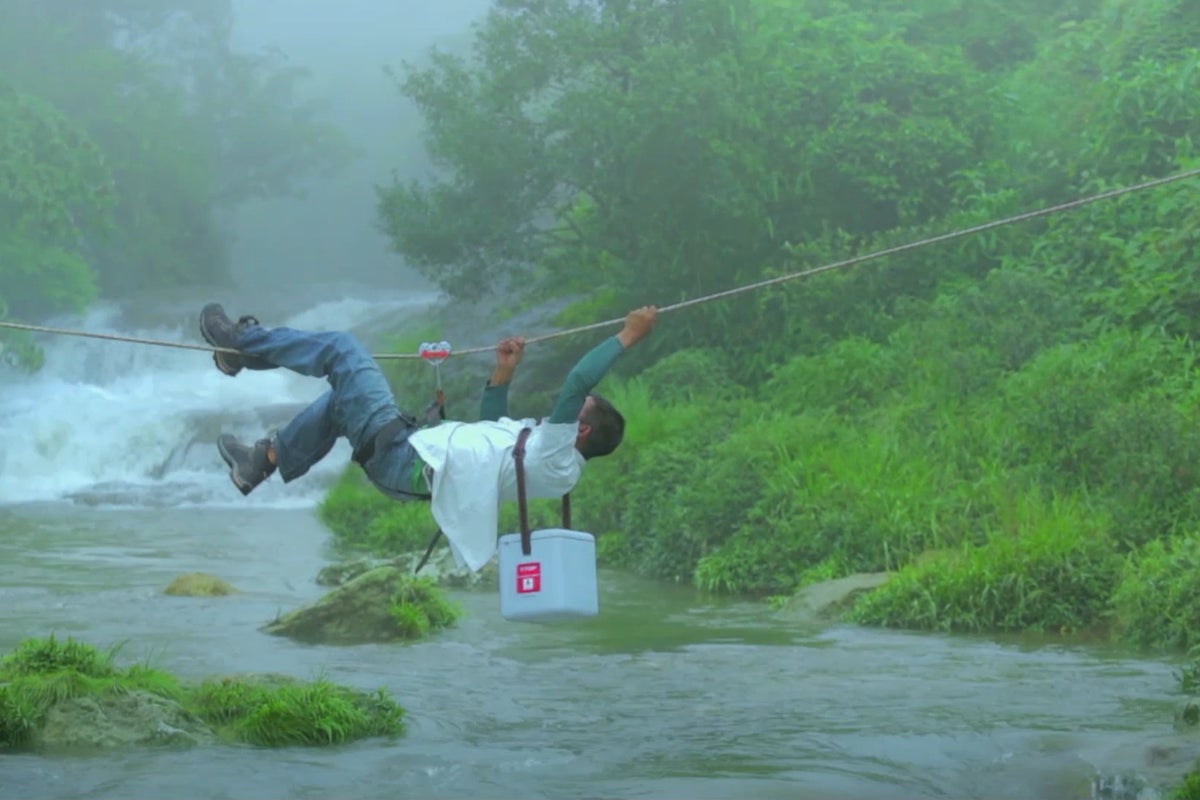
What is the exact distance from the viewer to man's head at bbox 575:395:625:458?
668 centimetres

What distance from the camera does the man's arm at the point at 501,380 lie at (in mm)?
6668

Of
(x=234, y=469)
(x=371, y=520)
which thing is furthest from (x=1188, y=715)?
(x=371, y=520)

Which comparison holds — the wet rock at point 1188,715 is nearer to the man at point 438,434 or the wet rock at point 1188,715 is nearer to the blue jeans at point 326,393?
the man at point 438,434

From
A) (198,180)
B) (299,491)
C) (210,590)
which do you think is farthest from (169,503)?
(198,180)

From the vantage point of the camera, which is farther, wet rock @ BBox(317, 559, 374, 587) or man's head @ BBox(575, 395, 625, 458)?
wet rock @ BBox(317, 559, 374, 587)

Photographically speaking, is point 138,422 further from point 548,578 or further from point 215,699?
point 548,578

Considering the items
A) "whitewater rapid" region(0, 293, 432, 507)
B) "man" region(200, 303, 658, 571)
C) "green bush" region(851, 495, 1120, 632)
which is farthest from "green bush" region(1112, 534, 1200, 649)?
"whitewater rapid" region(0, 293, 432, 507)

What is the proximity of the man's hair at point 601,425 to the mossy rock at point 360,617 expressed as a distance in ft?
14.2

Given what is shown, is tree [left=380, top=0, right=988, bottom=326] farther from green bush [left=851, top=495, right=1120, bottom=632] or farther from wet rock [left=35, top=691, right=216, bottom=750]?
wet rock [left=35, top=691, right=216, bottom=750]

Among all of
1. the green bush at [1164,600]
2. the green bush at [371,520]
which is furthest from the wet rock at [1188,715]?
the green bush at [371,520]

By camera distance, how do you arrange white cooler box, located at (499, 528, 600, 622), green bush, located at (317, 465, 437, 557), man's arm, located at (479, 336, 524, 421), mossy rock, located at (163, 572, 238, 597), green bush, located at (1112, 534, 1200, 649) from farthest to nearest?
green bush, located at (317, 465, 437, 557) → mossy rock, located at (163, 572, 238, 597) → green bush, located at (1112, 534, 1200, 649) → man's arm, located at (479, 336, 524, 421) → white cooler box, located at (499, 528, 600, 622)

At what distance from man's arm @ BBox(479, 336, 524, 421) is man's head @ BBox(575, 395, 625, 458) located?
1.11ft

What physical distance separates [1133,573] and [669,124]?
10.7 meters

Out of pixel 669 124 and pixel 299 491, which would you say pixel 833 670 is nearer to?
pixel 669 124
